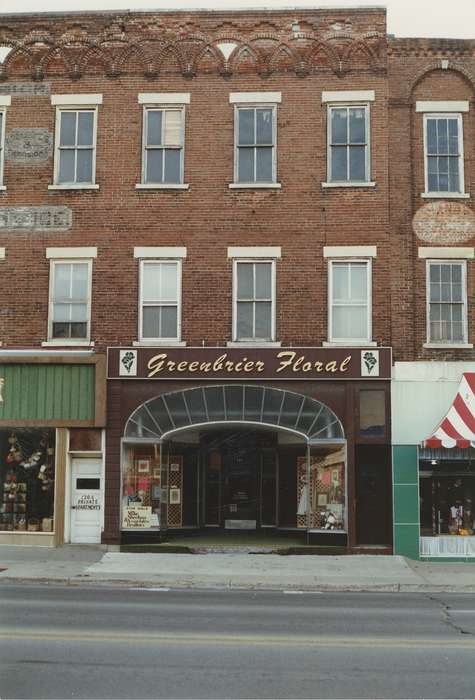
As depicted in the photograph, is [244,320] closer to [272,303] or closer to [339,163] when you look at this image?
[272,303]

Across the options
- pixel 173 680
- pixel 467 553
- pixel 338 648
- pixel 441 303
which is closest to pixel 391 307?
pixel 441 303

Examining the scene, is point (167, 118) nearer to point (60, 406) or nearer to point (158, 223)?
point (158, 223)

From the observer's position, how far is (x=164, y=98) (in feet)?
70.5

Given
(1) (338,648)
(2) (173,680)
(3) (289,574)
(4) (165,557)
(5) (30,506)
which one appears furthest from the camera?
(5) (30,506)

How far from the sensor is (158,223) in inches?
835

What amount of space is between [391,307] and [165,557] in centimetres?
753

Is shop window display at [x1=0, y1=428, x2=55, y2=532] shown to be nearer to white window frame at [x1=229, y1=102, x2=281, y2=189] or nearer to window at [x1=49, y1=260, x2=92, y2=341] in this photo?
window at [x1=49, y1=260, x2=92, y2=341]

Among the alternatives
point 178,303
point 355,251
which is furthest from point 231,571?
point 355,251

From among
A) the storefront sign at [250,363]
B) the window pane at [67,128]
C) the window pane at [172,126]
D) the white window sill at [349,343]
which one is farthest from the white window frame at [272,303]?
the window pane at [67,128]

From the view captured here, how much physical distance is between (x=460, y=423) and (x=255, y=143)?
8020mm

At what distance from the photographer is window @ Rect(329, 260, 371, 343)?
2077 centimetres

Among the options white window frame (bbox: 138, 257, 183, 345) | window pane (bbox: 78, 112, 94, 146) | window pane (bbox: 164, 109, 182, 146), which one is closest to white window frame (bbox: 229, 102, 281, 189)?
Answer: window pane (bbox: 164, 109, 182, 146)

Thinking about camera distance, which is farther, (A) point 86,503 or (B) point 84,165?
(B) point 84,165

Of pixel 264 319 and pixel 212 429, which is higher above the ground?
pixel 264 319
